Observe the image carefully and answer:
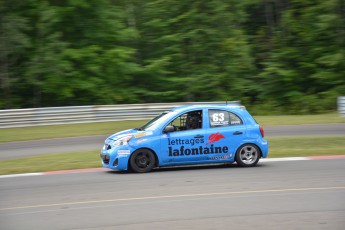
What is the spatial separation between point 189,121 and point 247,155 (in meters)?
1.62

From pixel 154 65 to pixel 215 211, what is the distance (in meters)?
25.4

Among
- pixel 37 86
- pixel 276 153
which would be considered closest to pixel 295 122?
pixel 276 153

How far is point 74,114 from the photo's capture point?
25750 mm

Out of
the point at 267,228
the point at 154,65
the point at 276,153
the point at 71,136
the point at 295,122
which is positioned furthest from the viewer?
the point at 154,65

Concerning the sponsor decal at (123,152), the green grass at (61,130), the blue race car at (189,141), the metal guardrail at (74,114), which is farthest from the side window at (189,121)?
the metal guardrail at (74,114)

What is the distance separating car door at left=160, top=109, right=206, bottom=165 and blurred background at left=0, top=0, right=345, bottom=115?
55.5ft

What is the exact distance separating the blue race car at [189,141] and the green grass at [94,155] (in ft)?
6.67

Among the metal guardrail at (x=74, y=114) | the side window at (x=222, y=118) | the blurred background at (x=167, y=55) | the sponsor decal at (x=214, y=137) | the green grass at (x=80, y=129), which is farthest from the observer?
the blurred background at (x=167, y=55)

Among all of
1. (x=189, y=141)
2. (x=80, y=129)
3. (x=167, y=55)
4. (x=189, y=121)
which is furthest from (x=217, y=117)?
(x=167, y=55)

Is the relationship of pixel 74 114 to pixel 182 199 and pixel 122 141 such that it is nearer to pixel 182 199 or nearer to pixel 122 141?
pixel 122 141

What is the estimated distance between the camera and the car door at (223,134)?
42.0 ft

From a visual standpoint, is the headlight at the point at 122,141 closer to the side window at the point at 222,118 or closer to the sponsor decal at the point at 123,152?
the sponsor decal at the point at 123,152

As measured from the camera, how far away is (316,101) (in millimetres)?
34688

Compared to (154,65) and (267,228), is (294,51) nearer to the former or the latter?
(154,65)
